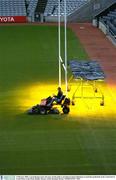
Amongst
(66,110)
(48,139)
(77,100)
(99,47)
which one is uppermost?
(48,139)

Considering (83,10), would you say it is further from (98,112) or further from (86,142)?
(86,142)

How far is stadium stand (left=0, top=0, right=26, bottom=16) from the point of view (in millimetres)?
39175

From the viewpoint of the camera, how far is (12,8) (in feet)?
133

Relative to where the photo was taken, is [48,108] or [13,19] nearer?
[48,108]

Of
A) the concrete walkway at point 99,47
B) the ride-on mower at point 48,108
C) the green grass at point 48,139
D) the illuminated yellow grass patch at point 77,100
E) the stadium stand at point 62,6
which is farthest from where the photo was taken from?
the stadium stand at point 62,6

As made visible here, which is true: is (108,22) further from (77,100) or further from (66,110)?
(66,110)

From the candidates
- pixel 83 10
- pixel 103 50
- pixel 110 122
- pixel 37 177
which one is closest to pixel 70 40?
pixel 103 50

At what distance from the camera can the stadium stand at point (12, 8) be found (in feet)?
129

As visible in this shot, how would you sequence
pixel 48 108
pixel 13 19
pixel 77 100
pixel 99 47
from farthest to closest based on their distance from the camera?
pixel 13 19 < pixel 99 47 < pixel 77 100 < pixel 48 108

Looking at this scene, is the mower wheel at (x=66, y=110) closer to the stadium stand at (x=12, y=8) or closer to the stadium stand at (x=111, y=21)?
the stadium stand at (x=111, y=21)

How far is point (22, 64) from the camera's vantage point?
77.5 feet

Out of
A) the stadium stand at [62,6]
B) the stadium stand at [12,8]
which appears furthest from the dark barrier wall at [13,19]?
the stadium stand at [62,6]

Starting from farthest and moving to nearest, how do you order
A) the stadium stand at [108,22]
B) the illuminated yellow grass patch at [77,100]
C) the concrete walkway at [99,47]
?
the stadium stand at [108,22]
the concrete walkway at [99,47]
the illuminated yellow grass patch at [77,100]

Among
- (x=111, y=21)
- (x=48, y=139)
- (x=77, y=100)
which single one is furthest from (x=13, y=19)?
(x=48, y=139)
